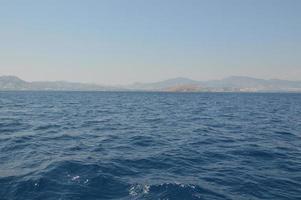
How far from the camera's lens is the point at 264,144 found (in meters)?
22.0

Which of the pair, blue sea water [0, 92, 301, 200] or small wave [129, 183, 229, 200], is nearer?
small wave [129, 183, 229, 200]

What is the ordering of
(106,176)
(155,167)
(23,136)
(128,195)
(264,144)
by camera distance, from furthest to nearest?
(23,136) → (264,144) → (155,167) → (106,176) → (128,195)

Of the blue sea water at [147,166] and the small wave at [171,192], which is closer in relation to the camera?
the small wave at [171,192]

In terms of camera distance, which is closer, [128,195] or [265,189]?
[128,195]

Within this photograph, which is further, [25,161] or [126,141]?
[126,141]

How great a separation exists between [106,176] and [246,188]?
19.9 feet

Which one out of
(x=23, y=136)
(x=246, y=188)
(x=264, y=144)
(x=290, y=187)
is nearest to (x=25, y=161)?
(x=23, y=136)

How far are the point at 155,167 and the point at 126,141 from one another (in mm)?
7392

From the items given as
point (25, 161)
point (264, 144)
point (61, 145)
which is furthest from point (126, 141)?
point (264, 144)

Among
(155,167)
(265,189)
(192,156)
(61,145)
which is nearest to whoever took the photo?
(265,189)

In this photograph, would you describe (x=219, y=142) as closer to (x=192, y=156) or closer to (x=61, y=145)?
(x=192, y=156)

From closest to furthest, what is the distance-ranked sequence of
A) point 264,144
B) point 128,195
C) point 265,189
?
1. point 128,195
2. point 265,189
3. point 264,144

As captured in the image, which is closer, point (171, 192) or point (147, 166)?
point (171, 192)

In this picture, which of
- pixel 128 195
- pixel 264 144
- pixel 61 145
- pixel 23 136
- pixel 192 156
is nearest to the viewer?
pixel 128 195
